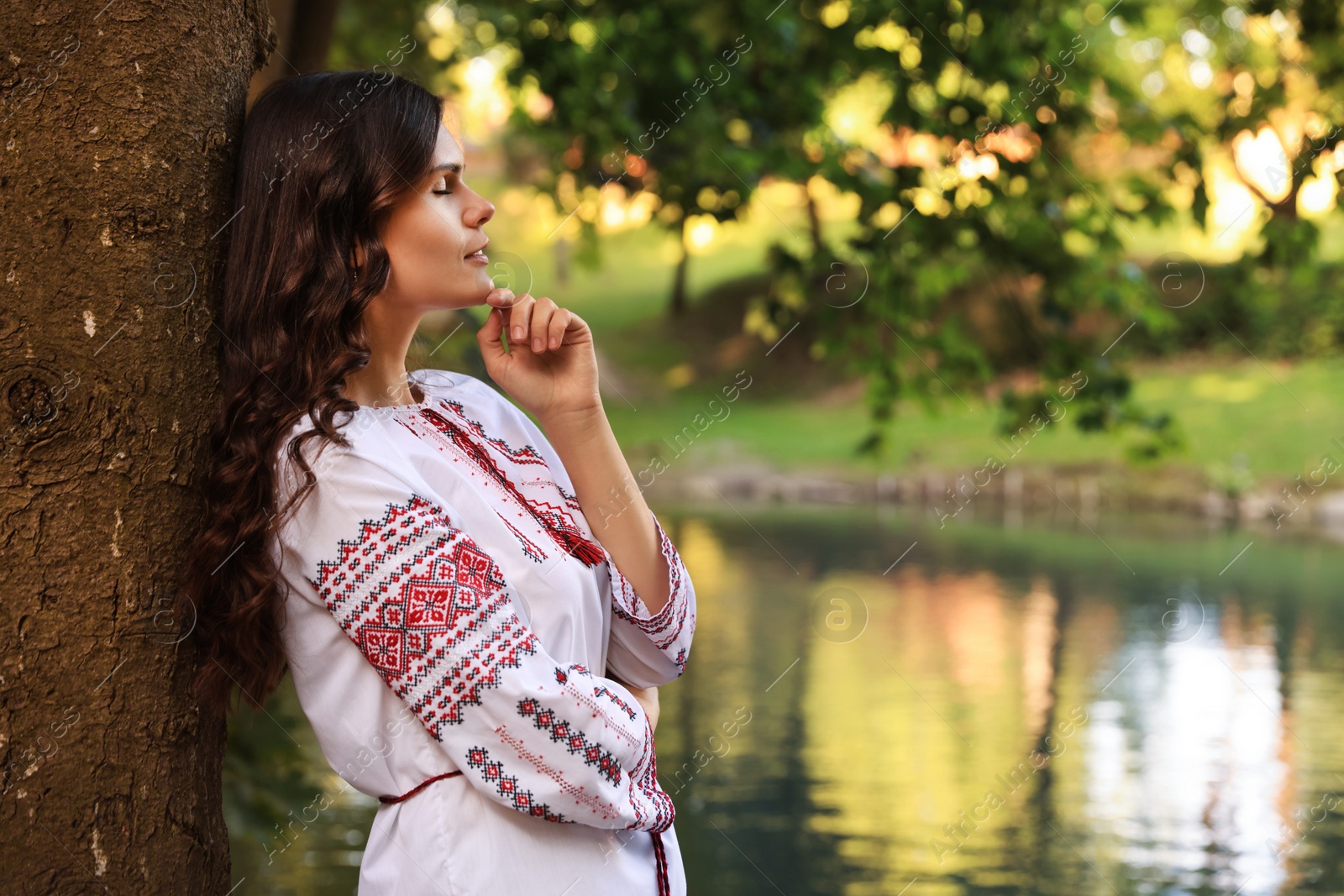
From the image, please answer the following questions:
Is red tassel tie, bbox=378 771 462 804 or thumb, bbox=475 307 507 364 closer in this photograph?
red tassel tie, bbox=378 771 462 804

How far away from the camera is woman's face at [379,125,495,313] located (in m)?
1.61

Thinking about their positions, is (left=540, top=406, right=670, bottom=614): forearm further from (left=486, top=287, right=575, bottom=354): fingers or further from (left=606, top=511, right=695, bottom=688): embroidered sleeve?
(left=486, top=287, right=575, bottom=354): fingers

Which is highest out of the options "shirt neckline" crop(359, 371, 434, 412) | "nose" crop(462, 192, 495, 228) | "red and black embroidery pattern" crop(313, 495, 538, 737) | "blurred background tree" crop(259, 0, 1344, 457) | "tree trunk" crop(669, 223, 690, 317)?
"tree trunk" crop(669, 223, 690, 317)

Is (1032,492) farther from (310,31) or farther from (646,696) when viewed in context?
(646,696)

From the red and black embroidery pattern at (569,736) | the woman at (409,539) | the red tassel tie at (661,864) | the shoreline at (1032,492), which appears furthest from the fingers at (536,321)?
the shoreline at (1032,492)

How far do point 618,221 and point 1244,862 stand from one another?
4157mm

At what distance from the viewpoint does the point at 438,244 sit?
162cm

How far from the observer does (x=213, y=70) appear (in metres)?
1.58

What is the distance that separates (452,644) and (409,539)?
12 centimetres

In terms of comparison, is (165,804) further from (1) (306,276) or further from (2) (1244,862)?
(2) (1244,862)

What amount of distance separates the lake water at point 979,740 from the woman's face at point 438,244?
3495mm

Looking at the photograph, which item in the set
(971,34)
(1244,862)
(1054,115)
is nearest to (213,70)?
(971,34)

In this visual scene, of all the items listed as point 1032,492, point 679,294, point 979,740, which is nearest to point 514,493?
point 979,740

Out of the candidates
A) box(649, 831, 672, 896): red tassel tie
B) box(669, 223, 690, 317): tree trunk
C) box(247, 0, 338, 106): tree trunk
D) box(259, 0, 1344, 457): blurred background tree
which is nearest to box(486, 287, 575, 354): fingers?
box(649, 831, 672, 896): red tassel tie
